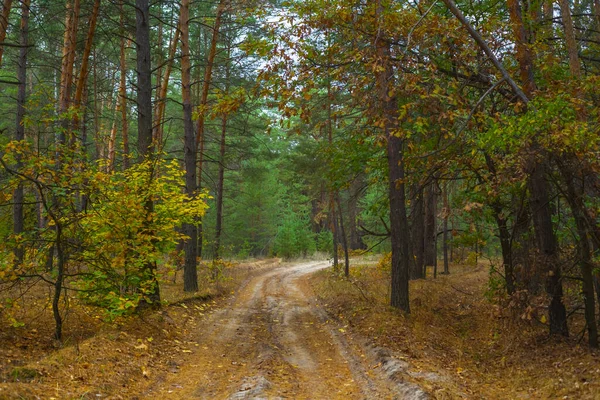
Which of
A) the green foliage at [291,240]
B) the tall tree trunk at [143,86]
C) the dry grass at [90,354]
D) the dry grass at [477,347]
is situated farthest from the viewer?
the green foliage at [291,240]

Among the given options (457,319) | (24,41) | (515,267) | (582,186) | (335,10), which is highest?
(24,41)

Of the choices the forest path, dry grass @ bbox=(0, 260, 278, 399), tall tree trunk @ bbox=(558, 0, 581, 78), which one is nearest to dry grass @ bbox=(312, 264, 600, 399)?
the forest path

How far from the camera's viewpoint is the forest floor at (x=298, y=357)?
5906 millimetres

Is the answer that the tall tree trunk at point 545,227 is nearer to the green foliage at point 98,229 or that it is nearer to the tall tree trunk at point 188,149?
the green foliage at point 98,229

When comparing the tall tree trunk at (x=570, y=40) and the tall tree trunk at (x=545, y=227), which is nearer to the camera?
the tall tree trunk at (x=545, y=227)

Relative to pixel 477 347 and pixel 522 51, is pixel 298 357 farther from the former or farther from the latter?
pixel 522 51

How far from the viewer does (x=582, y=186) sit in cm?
704

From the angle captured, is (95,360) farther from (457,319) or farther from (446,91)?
(457,319)

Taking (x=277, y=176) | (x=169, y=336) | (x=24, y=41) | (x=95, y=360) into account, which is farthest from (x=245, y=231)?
(x=95, y=360)

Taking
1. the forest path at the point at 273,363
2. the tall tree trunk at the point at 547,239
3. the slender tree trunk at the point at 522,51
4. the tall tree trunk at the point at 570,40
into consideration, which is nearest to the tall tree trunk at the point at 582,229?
the tall tree trunk at the point at 547,239

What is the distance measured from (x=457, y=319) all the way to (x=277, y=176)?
26.5 meters

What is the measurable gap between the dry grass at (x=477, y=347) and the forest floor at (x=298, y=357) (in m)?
0.03

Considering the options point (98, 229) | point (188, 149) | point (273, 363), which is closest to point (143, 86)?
point (188, 149)

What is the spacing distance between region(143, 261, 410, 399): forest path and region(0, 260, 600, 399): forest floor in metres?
0.02
